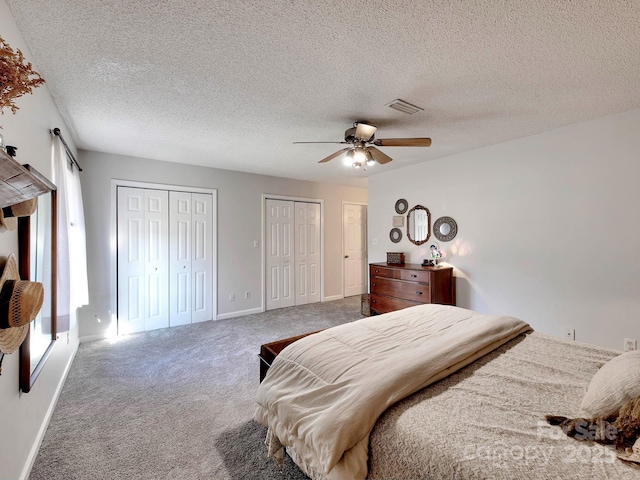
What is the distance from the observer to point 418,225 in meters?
4.34

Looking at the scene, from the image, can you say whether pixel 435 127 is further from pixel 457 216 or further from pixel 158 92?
pixel 158 92

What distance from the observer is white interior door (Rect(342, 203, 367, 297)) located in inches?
240

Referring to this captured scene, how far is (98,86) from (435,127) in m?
2.91

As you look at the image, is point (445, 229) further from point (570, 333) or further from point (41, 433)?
point (41, 433)

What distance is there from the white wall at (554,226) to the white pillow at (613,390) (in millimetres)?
2075

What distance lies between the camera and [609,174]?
266cm

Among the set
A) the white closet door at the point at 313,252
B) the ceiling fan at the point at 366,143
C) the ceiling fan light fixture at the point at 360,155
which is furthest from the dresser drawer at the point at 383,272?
the ceiling fan light fixture at the point at 360,155

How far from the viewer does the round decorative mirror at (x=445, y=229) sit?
3.89m

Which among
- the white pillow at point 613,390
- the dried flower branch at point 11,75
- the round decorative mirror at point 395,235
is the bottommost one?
the white pillow at point 613,390

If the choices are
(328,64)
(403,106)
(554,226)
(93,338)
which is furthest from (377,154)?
(93,338)

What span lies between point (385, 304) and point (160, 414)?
2.98m

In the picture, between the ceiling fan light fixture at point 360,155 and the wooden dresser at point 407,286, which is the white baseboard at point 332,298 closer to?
the wooden dresser at point 407,286

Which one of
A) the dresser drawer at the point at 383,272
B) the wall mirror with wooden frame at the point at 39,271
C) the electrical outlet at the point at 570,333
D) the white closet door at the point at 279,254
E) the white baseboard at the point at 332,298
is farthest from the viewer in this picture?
the white baseboard at the point at 332,298

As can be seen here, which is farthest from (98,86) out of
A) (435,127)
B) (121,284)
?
(435,127)
